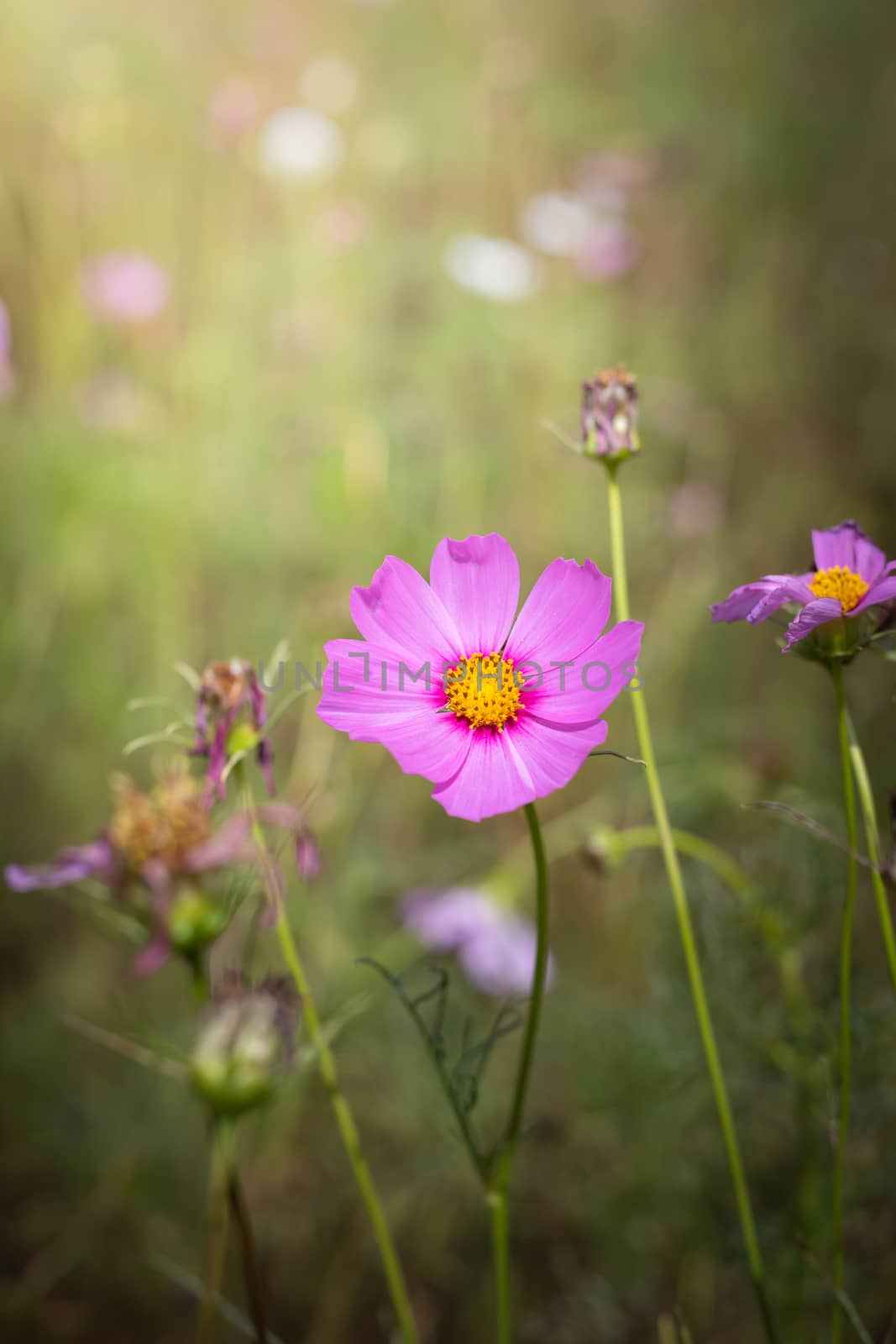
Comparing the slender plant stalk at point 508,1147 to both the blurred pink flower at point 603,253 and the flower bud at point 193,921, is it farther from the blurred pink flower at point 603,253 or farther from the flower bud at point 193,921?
the blurred pink flower at point 603,253

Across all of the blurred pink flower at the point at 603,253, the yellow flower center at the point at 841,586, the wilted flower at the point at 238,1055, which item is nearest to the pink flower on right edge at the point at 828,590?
the yellow flower center at the point at 841,586

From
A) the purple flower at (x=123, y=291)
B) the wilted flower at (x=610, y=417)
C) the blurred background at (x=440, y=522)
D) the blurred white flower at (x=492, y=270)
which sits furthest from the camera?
the blurred white flower at (x=492, y=270)

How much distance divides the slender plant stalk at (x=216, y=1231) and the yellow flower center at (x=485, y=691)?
0.17m

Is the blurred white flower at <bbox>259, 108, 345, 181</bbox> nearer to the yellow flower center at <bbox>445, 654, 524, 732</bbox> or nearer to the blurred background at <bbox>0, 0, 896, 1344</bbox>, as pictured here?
the blurred background at <bbox>0, 0, 896, 1344</bbox>

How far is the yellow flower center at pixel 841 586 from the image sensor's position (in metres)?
0.36

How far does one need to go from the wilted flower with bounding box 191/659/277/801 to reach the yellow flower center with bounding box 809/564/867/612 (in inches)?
8.8

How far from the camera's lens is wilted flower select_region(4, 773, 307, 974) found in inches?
15.4

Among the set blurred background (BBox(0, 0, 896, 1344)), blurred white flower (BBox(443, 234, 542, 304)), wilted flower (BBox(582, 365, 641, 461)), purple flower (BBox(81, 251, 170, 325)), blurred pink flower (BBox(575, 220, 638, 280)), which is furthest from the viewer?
blurred pink flower (BBox(575, 220, 638, 280))

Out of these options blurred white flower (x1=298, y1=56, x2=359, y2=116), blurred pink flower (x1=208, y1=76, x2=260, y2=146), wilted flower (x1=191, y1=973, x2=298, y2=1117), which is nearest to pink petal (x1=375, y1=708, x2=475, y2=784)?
wilted flower (x1=191, y1=973, x2=298, y2=1117)

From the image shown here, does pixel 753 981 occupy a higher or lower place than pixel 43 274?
lower

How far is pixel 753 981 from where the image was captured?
67cm

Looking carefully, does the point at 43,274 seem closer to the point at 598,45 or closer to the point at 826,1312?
the point at 598,45

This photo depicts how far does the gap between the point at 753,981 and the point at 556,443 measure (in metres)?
1.00

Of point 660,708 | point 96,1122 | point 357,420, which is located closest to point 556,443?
point 357,420
